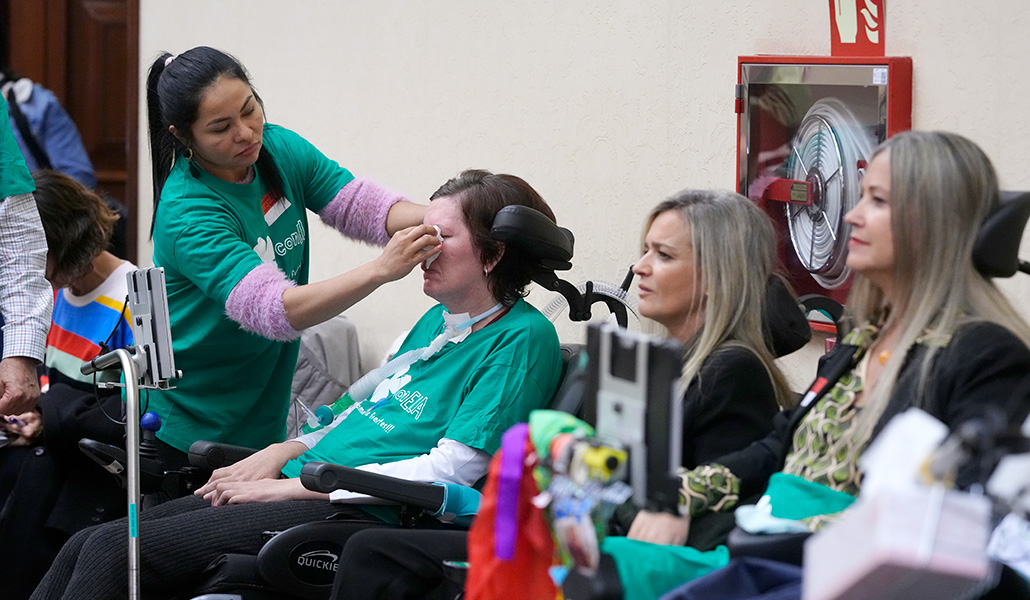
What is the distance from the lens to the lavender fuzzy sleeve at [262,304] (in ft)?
7.68

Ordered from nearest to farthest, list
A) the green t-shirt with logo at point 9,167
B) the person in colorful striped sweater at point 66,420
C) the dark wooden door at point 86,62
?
the green t-shirt with logo at point 9,167 → the person in colorful striped sweater at point 66,420 → the dark wooden door at point 86,62

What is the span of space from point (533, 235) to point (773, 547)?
91cm

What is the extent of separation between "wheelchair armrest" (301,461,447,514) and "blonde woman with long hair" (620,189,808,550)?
40cm

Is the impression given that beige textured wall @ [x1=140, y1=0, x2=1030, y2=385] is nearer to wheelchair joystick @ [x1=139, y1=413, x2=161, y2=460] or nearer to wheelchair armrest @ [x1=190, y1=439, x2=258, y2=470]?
wheelchair armrest @ [x1=190, y1=439, x2=258, y2=470]

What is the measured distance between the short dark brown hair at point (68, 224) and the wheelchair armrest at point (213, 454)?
0.85m

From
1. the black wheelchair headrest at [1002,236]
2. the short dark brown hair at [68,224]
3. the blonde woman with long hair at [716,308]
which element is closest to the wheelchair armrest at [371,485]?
the blonde woman with long hair at [716,308]

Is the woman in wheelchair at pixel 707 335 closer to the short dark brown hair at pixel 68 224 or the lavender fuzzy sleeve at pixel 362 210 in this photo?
the lavender fuzzy sleeve at pixel 362 210

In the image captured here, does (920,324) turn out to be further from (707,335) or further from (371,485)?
(371,485)

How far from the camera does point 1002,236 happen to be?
1.56 meters

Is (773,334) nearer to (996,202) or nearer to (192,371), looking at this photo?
(996,202)

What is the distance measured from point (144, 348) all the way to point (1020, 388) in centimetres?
149

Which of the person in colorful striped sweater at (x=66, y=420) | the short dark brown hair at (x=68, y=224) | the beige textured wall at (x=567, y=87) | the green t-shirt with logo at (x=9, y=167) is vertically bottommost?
the person in colorful striped sweater at (x=66, y=420)

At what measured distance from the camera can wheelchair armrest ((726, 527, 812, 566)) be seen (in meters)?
1.48

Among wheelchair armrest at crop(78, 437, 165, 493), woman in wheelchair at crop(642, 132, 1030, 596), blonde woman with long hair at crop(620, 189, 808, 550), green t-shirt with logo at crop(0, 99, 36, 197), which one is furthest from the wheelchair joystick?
woman in wheelchair at crop(642, 132, 1030, 596)
